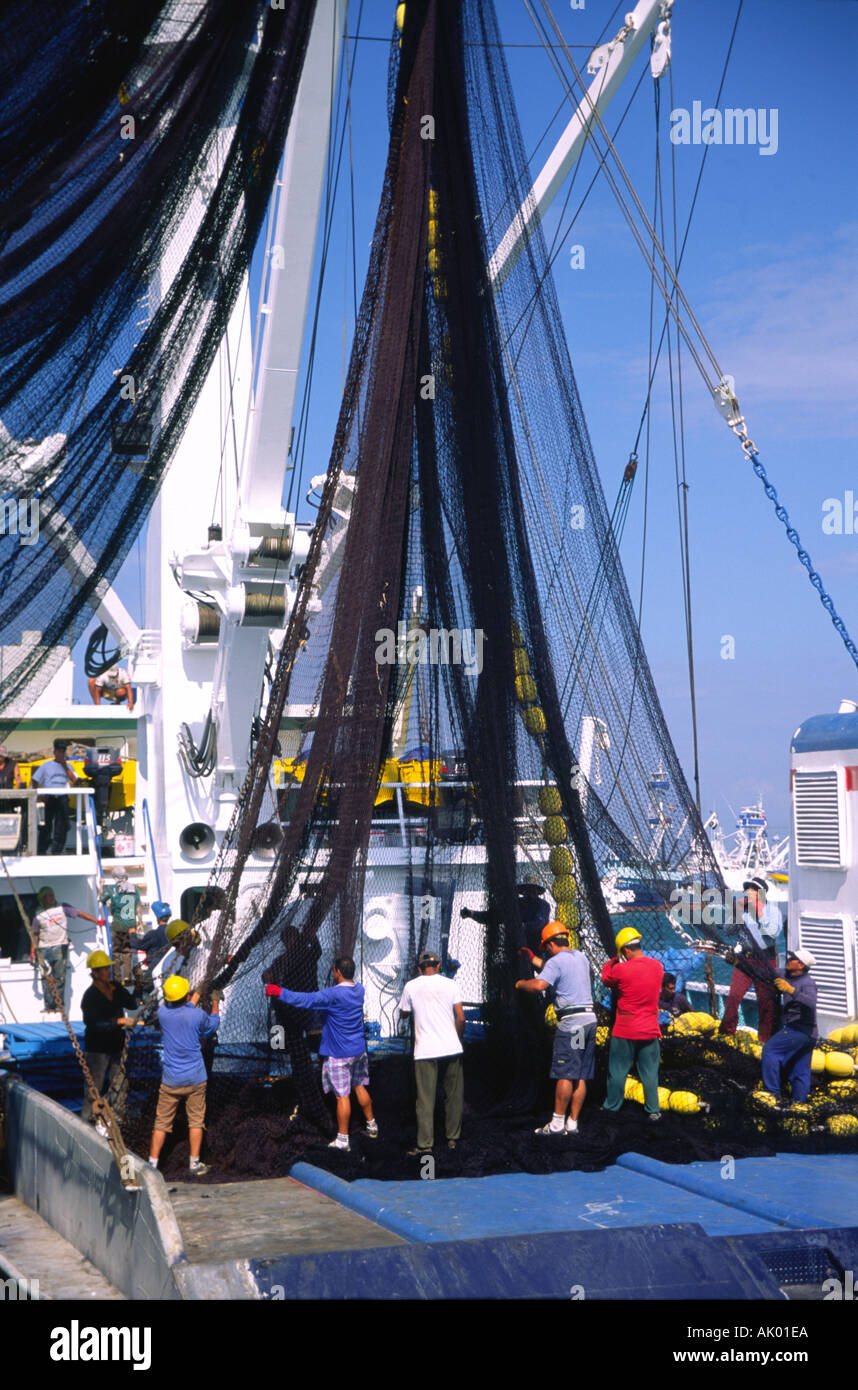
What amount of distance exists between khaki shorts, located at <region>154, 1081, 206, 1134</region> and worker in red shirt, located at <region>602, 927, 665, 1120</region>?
2.57 metres

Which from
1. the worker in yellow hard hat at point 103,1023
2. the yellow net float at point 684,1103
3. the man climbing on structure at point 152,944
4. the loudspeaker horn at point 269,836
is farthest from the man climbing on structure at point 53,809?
the yellow net float at point 684,1103

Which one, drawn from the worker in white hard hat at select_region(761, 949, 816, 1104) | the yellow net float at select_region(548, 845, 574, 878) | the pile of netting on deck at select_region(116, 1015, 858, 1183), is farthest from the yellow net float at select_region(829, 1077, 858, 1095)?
the yellow net float at select_region(548, 845, 574, 878)

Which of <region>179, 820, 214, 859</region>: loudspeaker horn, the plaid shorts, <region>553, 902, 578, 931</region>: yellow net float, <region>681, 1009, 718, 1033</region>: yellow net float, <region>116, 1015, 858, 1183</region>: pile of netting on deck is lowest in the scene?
<region>116, 1015, 858, 1183</region>: pile of netting on deck

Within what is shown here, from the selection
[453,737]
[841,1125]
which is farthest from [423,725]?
[841,1125]

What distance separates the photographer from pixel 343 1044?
27.4ft

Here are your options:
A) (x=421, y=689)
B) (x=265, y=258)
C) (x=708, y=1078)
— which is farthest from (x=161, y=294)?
(x=708, y=1078)

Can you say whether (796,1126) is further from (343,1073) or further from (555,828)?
(343,1073)

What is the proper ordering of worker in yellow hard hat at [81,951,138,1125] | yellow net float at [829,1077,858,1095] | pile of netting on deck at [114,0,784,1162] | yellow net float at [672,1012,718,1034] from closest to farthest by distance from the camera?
pile of netting on deck at [114,0,784,1162], worker in yellow hard hat at [81,951,138,1125], yellow net float at [829,1077,858,1095], yellow net float at [672,1012,718,1034]

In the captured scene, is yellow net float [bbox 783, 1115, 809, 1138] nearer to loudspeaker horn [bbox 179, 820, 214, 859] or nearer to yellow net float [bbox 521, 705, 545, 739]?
yellow net float [bbox 521, 705, 545, 739]

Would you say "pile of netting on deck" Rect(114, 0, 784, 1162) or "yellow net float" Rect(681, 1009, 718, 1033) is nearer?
"pile of netting on deck" Rect(114, 0, 784, 1162)

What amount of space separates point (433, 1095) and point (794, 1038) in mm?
2575

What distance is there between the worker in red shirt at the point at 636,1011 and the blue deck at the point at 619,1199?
2.29 feet

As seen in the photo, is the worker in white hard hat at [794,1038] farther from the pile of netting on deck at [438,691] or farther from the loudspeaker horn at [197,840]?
the loudspeaker horn at [197,840]

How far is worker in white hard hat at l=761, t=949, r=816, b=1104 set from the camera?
29.9 ft
